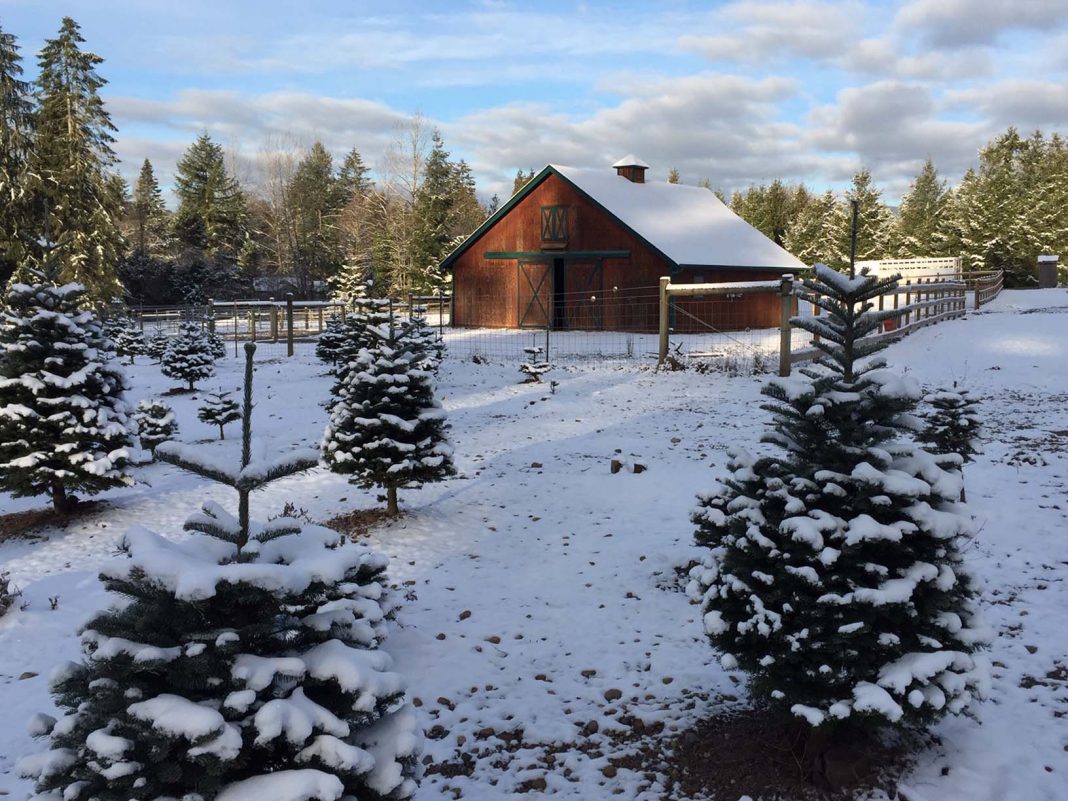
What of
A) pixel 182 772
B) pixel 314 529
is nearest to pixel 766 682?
pixel 314 529

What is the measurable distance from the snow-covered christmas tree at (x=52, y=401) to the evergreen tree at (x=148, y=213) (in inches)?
2150

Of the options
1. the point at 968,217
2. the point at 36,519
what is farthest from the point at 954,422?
→ the point at 968,217

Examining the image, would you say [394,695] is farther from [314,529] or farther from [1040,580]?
[1040,580]

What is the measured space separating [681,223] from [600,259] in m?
4.25

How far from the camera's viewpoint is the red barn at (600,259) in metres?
27.7

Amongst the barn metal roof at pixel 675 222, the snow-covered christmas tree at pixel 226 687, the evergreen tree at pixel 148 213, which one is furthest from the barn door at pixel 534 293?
the evergreen tree at pixel 148 213

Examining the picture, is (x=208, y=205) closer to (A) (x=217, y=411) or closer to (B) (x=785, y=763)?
(A) (x=217, y=411)

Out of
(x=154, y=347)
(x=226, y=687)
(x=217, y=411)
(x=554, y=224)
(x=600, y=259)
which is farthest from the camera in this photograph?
(x=554, y=224)

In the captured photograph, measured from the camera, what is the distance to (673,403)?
1384 cm

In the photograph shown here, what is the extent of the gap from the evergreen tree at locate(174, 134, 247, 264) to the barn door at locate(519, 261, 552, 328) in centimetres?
3481

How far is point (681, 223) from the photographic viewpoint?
100 feet

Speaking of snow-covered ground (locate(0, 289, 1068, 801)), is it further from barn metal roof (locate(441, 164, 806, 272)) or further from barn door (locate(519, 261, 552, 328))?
barn door (locate(519, 261, 552, 328))

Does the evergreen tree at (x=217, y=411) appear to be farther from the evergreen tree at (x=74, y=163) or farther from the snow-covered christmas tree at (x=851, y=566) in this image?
the evergreen tree at (x=74, y=163)

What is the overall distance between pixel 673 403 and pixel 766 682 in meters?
10.4
